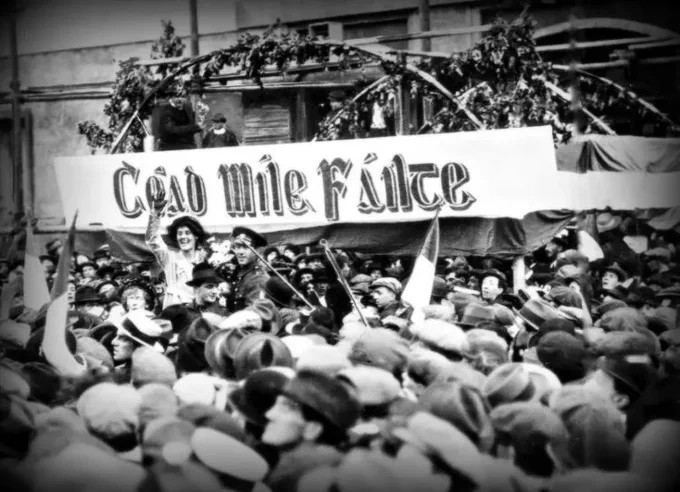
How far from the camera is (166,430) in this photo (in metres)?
3.32

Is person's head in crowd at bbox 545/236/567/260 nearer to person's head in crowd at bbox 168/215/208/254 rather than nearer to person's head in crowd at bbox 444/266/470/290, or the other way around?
person's head in crowd at bbox 444/266/470/290

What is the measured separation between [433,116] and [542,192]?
1.49m

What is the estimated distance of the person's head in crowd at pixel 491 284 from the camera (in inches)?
304

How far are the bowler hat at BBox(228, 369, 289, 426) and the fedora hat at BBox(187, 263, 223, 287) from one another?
3.52 m

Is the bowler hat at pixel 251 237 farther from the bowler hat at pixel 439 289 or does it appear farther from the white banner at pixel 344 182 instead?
the bowler hat at pixel 439 289

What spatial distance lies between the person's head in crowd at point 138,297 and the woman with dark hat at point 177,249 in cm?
61

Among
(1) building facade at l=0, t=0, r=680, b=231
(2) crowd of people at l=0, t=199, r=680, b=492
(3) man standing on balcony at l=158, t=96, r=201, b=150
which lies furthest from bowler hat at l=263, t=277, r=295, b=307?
(3) man standing on balcony at l=158, t=96, r=201, b=150

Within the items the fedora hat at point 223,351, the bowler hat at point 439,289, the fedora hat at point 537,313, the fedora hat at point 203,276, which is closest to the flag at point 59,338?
the fedora hat at point 223,351

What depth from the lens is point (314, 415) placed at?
3240 millimetres

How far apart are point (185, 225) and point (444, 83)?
9.77ft

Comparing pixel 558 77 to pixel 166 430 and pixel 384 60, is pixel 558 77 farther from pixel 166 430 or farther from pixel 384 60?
pixel 166 430

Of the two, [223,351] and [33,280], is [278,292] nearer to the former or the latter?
[33,280]

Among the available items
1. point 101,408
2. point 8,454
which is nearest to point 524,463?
point 101,408

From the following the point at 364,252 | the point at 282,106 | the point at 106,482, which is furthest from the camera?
the point at 282,106
